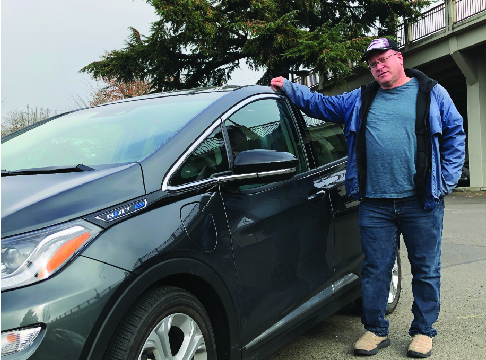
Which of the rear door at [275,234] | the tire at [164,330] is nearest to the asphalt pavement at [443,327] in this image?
the rear door at [275,234]

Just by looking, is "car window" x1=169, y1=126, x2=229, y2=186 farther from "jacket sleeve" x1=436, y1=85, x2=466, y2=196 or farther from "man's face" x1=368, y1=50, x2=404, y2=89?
"jacket sleeve" x1=436, y1=85, x2=466, y2=196

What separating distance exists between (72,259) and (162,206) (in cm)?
45

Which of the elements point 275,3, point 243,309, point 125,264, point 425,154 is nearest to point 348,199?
point 425,154

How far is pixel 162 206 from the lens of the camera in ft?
6.61

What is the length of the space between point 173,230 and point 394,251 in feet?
5.98

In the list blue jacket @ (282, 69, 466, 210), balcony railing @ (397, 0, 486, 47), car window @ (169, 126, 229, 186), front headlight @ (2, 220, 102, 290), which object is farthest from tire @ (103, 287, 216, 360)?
balcony railing @ (397, 0, 486, 47)

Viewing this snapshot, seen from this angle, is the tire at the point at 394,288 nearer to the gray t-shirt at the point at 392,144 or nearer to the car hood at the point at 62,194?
the gray t-shirt at the point at 392,144

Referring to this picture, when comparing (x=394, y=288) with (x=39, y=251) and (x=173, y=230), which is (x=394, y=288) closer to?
(x=173, y=230)

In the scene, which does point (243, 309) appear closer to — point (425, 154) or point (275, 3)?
point (425, 154)

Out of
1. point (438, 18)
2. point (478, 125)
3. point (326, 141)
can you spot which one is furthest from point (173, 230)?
point (438, 18)

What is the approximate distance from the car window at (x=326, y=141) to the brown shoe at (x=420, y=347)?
128 centimetres

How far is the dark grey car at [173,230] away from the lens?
5.36 ft

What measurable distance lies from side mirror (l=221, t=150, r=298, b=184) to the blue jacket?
0.95 meters

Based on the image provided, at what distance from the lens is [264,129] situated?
9.47 ft
